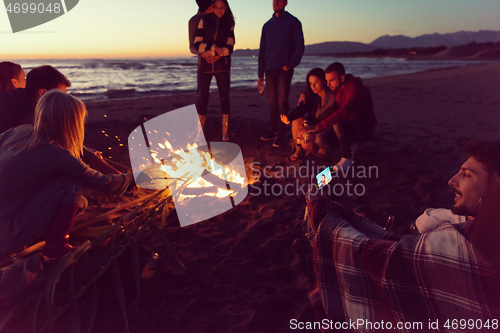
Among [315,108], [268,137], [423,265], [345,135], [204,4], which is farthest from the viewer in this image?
[268,137]

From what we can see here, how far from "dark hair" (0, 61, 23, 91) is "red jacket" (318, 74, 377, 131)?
11.3 ft

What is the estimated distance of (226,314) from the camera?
1.85m

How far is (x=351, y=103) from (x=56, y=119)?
319 cm

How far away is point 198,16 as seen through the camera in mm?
4617

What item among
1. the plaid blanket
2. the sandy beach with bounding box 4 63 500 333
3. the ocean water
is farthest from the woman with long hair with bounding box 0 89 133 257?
the ocean water

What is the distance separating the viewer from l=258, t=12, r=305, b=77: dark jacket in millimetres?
4598

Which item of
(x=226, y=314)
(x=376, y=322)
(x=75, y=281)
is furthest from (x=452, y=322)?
(x=75, y=281)

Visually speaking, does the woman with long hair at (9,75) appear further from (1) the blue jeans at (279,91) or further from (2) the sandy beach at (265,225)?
(1) the blue jeans at (279,91)

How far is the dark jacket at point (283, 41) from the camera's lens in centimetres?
460

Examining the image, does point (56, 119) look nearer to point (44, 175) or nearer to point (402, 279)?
point (44, 175)

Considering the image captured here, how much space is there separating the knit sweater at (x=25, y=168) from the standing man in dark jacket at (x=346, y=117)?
115 inches

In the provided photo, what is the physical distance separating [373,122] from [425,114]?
3.78 metres

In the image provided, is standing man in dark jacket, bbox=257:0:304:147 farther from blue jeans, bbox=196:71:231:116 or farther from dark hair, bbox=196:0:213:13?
dark hair, bbox=196:0:213:13

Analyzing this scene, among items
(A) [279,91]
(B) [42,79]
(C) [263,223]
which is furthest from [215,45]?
(C) [263,223]
